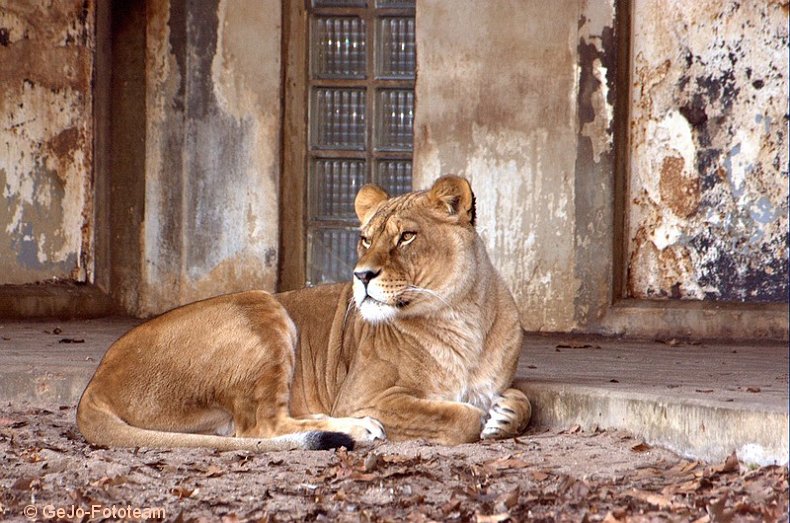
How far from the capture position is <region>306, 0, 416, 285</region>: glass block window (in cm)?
948

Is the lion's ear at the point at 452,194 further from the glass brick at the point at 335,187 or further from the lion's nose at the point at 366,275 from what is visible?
the glass brick at the point at 335,187

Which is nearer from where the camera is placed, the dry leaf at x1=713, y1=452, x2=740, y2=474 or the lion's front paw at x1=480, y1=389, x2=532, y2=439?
the dry leaf at x1=713, y1=452, x2=740, y2=474

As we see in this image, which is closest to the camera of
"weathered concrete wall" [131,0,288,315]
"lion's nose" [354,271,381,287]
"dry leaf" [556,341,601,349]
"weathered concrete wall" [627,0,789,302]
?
"lion's nose" [354,271,381,287]

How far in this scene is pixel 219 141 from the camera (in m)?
9.42

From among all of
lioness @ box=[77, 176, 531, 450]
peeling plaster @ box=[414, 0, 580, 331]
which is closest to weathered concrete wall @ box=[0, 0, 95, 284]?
peeling plaster @ box=[414, 0, 580, 331]

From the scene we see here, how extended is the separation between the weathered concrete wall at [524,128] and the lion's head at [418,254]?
3.15 m

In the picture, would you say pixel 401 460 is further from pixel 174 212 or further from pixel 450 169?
pixel 174 212

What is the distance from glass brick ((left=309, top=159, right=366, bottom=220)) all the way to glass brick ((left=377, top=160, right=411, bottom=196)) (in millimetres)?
138

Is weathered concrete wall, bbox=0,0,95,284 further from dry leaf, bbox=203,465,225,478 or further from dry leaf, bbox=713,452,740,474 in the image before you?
dry leaf, bbox=713,452,740,474

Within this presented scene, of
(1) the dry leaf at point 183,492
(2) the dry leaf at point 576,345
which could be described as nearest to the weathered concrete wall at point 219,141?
(2) the dry leaf at point 576,345

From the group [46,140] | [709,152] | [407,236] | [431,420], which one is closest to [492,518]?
[431,420]

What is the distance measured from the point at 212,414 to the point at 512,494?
5.74ft

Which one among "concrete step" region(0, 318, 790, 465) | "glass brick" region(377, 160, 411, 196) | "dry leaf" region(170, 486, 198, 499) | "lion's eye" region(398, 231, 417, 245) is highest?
"glass brick" region(377, 160, 411, 196)

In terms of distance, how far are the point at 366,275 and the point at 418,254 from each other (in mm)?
286
